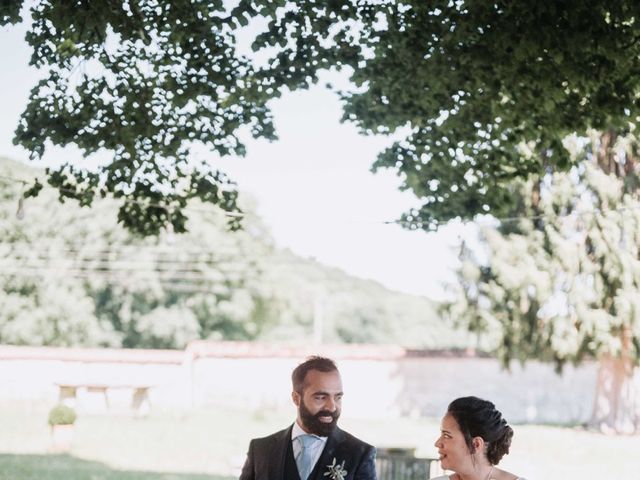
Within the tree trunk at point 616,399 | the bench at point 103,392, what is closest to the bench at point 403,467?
the tree trunk at point 616,399

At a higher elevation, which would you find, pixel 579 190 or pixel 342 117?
pixel 579 190

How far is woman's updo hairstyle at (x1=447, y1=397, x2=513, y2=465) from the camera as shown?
4082 mm

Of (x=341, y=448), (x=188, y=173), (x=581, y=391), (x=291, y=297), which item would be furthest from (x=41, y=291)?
(x=341, y=448)

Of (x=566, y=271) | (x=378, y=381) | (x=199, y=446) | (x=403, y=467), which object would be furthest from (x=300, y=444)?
(x=378, y=381)

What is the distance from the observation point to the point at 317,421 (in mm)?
4320

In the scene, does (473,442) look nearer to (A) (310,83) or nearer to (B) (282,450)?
(B) (282,450)

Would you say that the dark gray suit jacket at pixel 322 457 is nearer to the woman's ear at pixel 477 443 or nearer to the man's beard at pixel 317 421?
the man's beard at pixel 317 421

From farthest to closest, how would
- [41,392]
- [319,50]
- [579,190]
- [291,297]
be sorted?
[291,297] < [41,392] < [579,190] < [319,50]

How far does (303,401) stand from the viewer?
432cm

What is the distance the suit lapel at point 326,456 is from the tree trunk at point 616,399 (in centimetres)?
2104

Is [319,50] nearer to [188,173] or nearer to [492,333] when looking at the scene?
[188,173]

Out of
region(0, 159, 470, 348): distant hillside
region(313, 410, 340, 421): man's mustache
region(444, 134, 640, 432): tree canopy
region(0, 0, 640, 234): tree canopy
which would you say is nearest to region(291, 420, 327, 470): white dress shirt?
region(313, 410, 340, 421): man's mustache

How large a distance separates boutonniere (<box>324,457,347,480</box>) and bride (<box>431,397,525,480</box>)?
43 cm

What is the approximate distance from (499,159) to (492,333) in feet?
46.0
